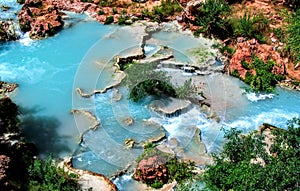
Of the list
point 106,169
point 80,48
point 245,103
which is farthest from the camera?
point 80,48

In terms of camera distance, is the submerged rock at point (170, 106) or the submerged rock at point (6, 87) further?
the submerged rock at point (6, 87)

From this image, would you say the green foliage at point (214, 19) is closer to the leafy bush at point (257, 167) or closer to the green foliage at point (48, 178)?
the leafy bush at point (257, 167)

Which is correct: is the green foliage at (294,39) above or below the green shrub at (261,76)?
above

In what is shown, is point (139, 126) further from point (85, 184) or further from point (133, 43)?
point (133, 43)

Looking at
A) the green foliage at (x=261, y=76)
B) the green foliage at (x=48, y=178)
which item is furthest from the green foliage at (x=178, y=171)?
the green foliage at (x=261, y=76)

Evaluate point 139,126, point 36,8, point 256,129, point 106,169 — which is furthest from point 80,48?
point 256,129

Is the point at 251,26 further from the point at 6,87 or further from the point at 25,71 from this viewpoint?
the point at 6,87

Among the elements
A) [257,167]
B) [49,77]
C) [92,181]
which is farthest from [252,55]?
[92,181]
